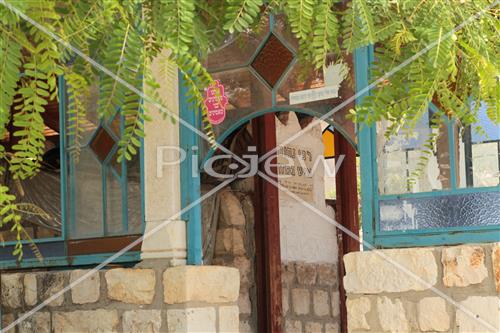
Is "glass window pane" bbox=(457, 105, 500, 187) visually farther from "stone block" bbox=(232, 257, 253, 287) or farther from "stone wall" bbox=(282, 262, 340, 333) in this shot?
"stone wall" bbox=(282, 262, 340, 333)

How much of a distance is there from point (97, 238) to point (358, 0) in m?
Result: 2.77

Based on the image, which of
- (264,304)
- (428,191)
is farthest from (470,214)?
(264,304)

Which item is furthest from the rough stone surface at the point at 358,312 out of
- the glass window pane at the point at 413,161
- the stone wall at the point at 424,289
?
the glass window pane at the point at 413,161

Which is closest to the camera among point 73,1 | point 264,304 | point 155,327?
point 73,1

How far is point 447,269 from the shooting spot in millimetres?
4168

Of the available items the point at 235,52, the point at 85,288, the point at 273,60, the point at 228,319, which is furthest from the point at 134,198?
the point at 273,60

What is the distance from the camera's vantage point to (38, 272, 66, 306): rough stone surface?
543 cm

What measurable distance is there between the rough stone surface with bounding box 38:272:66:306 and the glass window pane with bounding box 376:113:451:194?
211 cm

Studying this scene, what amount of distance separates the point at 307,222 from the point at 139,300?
97.9 inches

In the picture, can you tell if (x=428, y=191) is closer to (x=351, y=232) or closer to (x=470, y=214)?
(x=470, y=214)

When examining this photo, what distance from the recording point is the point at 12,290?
18.7ft

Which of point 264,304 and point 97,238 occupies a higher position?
point 97,238

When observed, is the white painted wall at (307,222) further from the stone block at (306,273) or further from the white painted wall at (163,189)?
the white painted wall at (163,189)

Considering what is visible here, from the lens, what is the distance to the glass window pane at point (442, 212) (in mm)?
4145
